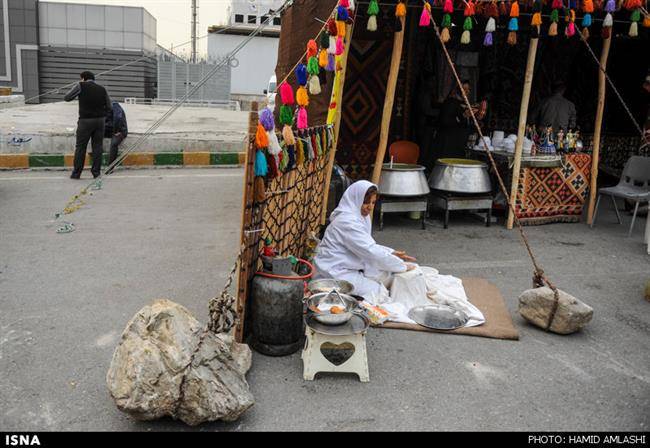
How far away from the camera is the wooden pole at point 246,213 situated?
375cm

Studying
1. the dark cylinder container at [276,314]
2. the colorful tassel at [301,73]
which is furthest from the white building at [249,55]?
the dark cylinder container at [276,314]

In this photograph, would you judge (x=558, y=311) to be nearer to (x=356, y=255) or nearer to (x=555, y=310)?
(x=555, y=310)

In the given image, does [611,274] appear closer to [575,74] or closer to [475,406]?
[475,406]

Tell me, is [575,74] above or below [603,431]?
above

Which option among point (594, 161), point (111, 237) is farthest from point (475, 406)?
point (594, 161)

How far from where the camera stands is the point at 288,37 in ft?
30.0

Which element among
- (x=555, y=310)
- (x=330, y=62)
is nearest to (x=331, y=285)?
(x=555, y=310)

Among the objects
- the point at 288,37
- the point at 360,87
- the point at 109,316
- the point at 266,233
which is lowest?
the point at 109,316

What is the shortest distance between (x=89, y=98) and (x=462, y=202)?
22.3 ft

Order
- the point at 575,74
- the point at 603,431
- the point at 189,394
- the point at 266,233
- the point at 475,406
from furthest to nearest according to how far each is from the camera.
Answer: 1. the point at 575,74
2. the point at 266,233
3. the point at 475,406
4. the point at 603,431
5. the point at 189,394

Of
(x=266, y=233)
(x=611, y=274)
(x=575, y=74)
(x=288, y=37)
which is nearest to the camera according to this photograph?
(x=266, y=233)

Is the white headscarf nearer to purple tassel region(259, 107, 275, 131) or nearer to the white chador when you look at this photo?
the white chador

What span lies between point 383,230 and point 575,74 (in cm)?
528

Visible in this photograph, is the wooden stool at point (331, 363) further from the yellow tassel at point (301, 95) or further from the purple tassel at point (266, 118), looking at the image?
the yellow tassel at point (301, 95)
